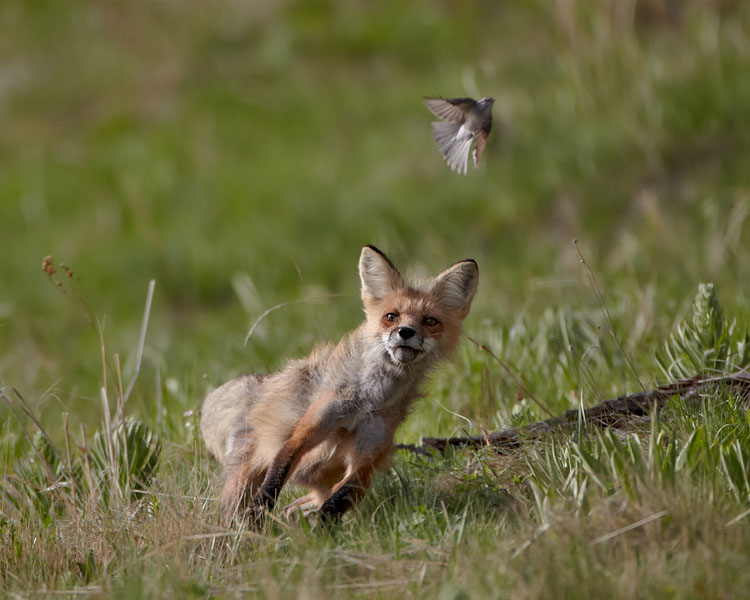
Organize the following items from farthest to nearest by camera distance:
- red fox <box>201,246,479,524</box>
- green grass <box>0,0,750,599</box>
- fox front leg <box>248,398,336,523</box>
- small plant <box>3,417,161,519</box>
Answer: small plant <box>3,417,161,519</box> → red fox <box>201,246,479,524</box> → fox front leg <box>248,398,336,523</box> → green grass <box>0,0,750,599</box>

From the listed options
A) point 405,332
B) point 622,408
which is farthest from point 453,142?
point 622,408

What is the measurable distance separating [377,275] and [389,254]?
16.1ft

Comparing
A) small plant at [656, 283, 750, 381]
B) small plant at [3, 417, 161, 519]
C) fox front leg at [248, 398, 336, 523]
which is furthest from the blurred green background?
fox front leg at [248, 398, 336, 523]

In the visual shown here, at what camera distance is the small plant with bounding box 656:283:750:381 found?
472 centimetres

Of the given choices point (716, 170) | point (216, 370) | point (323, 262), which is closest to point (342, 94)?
point (323, 262)

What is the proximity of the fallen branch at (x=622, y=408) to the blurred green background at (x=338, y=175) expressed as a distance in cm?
142

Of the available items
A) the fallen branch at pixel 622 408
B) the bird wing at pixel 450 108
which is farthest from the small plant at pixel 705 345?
the bird wing at pixel 450 108

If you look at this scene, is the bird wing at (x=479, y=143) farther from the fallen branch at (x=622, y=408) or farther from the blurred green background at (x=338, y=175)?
the blurred green background at (x=338, y=175)

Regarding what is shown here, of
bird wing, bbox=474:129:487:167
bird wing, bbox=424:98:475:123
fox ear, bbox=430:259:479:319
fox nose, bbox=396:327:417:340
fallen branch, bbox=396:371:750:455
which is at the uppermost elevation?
bird wing, bbox=424:98:475:123

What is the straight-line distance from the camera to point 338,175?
1238cm

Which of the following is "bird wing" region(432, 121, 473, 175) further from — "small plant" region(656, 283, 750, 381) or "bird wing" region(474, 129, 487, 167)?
"small plant" region(656, 283, 750, 381)

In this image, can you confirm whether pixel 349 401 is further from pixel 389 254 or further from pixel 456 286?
pixel 389 254

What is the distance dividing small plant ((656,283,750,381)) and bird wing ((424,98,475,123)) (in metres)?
1.74

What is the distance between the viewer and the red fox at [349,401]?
4008 mm
